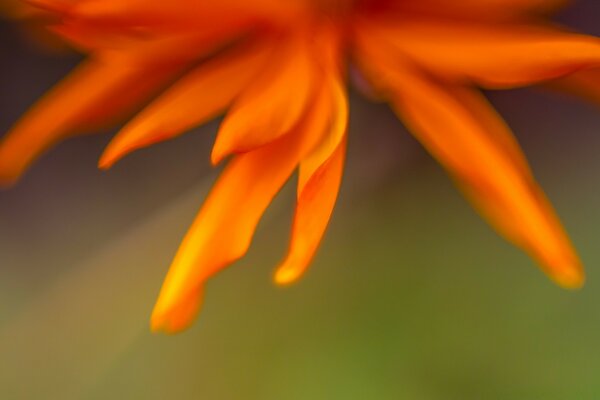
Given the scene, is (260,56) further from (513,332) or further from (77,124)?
(513,332)

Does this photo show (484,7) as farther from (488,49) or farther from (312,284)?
(312,284)

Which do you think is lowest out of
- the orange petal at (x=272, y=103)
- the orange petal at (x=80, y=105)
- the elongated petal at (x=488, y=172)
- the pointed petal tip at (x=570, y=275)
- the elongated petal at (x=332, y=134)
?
the pointed petal tip at (x=570, y=275)

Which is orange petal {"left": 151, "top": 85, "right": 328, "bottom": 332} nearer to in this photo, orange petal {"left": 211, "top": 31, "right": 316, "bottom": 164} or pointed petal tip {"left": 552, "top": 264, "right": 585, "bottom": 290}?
orange petal {"left": 211, "top": 31, "right": 316, "bottom": 164}

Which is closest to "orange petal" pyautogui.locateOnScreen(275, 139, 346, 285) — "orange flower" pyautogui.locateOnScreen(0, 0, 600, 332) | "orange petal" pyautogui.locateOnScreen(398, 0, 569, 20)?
"orange flower" pyautogui.locateOnScreen(0, 0, 600, 332)

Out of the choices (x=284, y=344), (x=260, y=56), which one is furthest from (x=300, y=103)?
(x=284, y=344)

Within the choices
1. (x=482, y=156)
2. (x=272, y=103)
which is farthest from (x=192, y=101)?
(x=482, y=156)

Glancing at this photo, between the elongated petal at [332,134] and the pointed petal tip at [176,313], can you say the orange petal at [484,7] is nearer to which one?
the elongated petal at [332,134]

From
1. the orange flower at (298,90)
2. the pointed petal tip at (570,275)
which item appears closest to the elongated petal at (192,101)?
the orange flower at (298,90)
